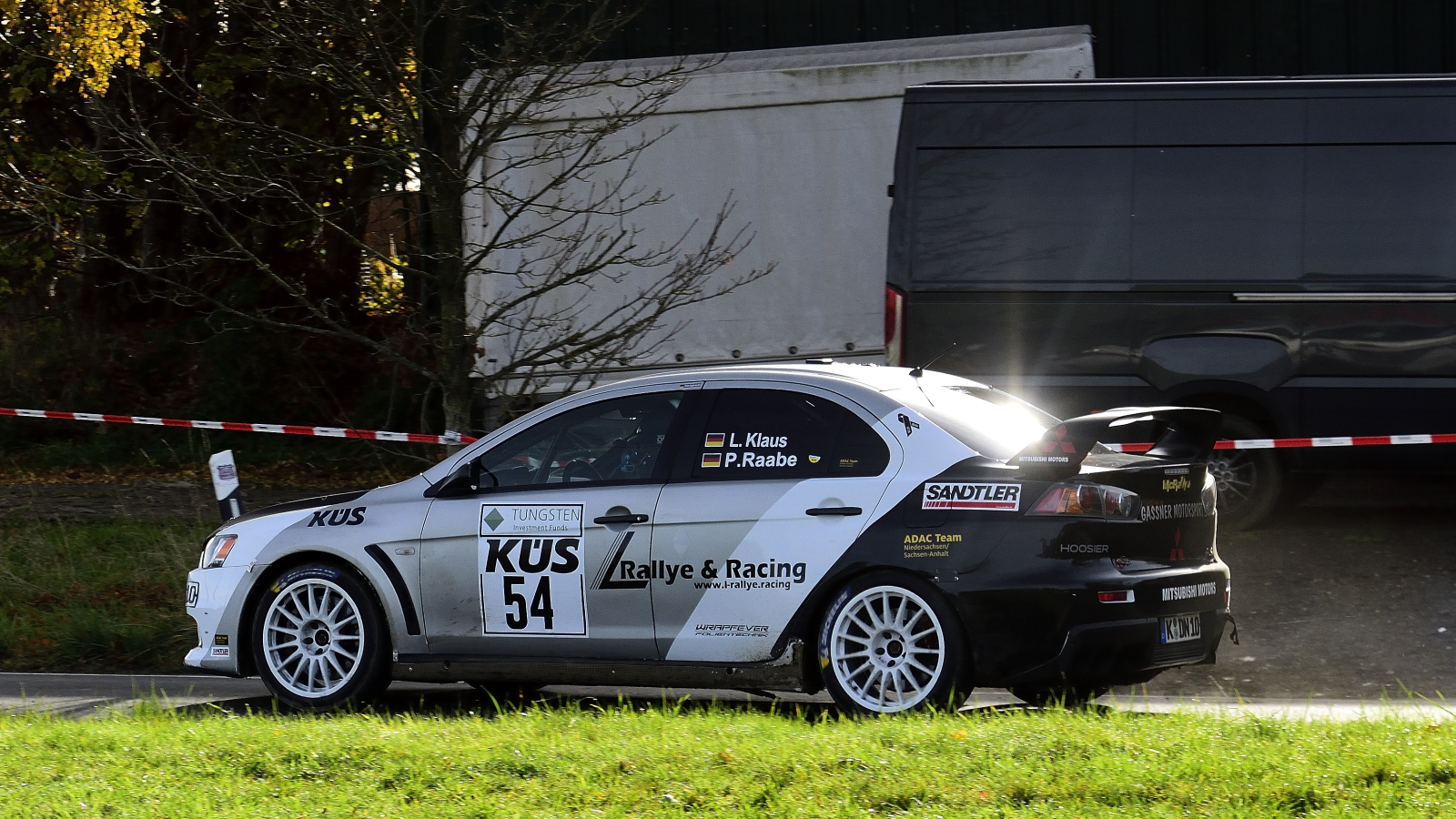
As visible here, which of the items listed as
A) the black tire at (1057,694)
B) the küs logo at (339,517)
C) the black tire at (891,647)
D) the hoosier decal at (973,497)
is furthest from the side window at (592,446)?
the black tire at (1057,694)

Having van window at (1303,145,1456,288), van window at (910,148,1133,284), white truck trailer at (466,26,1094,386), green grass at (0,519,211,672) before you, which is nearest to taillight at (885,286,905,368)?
van window at (910,148,1133,284)

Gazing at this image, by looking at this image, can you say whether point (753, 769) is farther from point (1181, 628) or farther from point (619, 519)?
point (1181, 628)

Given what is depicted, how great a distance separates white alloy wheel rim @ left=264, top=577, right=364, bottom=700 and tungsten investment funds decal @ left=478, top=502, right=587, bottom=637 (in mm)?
677

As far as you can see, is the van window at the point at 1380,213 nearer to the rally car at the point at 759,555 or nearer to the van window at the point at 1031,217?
the van window at the point at 1031,217

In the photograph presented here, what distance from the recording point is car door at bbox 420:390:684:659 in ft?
22.3

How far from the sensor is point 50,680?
8648mm

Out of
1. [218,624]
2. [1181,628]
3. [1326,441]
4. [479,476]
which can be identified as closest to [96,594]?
[218,624]

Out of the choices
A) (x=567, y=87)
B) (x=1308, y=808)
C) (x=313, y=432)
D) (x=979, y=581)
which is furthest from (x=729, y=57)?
(x=1308, y=808)

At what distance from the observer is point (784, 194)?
12297mm

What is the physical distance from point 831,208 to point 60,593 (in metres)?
6.16

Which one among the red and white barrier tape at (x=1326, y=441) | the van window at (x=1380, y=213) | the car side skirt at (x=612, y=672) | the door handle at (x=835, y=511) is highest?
the van window at (x=1380, y=213)

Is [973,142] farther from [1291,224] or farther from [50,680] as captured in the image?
[50,680]

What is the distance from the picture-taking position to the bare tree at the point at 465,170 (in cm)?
1020

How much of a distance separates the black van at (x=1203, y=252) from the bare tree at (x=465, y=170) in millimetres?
1754
